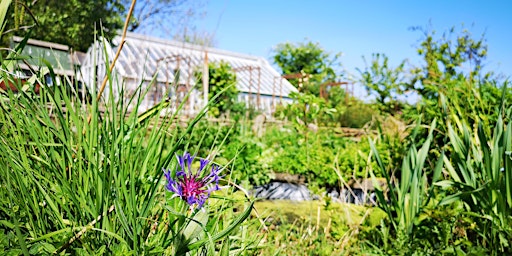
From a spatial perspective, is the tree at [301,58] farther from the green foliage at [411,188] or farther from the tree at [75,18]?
the green foliage at [411,188]

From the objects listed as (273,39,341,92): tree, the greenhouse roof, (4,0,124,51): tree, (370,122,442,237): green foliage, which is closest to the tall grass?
(370,122,442,237): green foliage

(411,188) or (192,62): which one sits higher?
(192,62)

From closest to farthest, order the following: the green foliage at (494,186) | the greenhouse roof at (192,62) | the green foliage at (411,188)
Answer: the green foliage at (494,186) → the green foliage at (411,188) → the greenhouse roof at (192,62)

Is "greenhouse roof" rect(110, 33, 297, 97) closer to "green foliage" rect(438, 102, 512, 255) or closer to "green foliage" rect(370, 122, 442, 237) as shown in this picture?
"green foliage" rect(370, 122, 442, 237)

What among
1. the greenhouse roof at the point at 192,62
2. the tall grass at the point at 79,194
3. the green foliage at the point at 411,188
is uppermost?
the greenhouse roof at the point at 192,62

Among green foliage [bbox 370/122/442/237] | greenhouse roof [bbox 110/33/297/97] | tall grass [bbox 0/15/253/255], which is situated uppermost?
greenhouse roof [bbox 110/33/297/97]

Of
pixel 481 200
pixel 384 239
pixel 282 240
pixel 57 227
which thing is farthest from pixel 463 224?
pixel 57 227

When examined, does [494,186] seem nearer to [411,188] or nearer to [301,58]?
[411,188]

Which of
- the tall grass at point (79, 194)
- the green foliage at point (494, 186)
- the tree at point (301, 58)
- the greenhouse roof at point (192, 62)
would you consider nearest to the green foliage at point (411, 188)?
the green foliage at point (494, 186)

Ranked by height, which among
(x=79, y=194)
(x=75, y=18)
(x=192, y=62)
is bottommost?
(x=79, y=194)

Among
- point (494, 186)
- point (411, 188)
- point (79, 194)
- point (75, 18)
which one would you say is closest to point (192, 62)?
point (75, 18)

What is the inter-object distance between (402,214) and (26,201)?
179cm

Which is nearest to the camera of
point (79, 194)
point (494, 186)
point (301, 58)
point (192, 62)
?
point (79, 194)

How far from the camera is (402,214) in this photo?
2.25m
